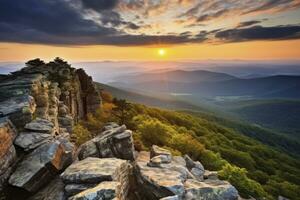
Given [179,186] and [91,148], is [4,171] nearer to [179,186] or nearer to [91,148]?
[91,148]

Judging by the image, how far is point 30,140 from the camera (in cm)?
2688

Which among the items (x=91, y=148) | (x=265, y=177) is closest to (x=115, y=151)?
(x=91, y=148)

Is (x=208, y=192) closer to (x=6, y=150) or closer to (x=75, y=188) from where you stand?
(x=75, y=188)

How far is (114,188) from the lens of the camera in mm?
20859

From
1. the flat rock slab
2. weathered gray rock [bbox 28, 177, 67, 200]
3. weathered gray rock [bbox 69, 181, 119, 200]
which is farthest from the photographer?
weathered gray rock [bbox 28, 177, 67, 200]

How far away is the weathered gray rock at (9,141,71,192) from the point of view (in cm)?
2414

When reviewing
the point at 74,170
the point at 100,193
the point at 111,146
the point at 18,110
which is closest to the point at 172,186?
the point at 100,193

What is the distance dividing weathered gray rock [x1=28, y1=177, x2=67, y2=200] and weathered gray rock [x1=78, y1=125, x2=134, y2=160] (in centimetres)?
579

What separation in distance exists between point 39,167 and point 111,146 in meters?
9.44

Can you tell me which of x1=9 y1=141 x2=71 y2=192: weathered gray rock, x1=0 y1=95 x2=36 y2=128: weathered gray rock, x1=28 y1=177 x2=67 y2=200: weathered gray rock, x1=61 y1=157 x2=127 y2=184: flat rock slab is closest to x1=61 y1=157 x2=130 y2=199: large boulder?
x1=61 y1=157 x2=127 y2=184: flat rock slab

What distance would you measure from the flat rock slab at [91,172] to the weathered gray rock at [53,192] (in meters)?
1.35

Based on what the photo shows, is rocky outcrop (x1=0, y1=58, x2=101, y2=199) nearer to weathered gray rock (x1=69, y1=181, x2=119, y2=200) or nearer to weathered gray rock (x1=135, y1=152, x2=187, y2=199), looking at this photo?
weathered gray rock (x1=69, y1=181, x2=119, y2=200)

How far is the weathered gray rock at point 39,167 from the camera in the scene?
950 inches

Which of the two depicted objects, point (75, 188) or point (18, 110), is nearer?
point (75, 188)
